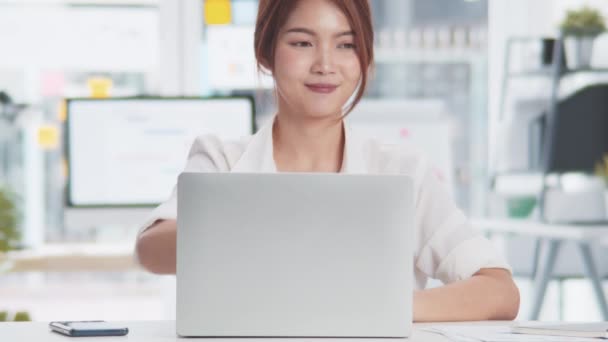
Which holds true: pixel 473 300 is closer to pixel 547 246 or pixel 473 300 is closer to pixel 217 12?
pixel 217 12

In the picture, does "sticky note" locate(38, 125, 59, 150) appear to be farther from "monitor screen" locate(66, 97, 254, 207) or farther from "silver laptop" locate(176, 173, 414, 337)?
"silver laptop" locate(176, 173, 414, 337)

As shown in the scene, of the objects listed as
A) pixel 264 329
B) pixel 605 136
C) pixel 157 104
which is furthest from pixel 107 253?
pixel 605 136

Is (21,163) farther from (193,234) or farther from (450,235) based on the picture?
(193,234)

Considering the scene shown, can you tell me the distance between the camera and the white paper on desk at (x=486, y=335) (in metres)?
1.06

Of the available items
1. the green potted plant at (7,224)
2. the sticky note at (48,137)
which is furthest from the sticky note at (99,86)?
the green potted plant at (7,224)

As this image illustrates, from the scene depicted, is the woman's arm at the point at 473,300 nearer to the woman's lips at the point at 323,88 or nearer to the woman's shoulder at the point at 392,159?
the woman's shoulder at the point at 392,159

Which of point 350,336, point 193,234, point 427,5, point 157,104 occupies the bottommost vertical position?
point 350,336

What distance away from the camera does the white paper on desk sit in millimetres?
1058

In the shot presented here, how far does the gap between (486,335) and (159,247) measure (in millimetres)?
626

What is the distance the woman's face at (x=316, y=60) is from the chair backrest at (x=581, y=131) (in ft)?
9.75

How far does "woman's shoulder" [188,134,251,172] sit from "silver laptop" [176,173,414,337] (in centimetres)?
64

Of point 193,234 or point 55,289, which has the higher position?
point 193,234

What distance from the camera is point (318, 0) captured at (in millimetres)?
1584

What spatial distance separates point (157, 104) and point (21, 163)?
5.00 ft
